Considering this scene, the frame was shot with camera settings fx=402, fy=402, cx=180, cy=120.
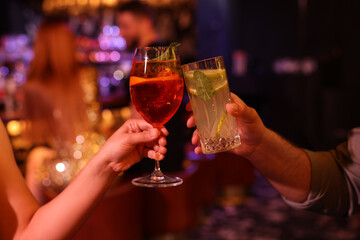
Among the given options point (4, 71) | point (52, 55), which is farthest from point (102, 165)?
point (4, 71)

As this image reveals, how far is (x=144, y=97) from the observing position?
1.17m

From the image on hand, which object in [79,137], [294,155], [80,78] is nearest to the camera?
[294,155]

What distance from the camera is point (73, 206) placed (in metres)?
1.17

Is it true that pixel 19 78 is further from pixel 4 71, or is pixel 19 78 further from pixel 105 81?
pixel 105 81

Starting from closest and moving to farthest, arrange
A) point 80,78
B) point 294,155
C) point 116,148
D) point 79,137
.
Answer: point 116,148 → point 294,155 → point 79,137 → point 80,78

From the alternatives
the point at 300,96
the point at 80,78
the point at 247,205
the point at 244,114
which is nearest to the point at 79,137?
the point at 80,78

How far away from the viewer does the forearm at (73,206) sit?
3.82ft

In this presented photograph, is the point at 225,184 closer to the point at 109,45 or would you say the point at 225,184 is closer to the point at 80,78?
the point at 80,78

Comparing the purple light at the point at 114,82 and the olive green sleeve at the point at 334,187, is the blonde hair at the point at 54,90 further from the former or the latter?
the purple light at the point at 114,82

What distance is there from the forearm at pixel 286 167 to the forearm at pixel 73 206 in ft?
1.86

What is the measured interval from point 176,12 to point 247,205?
14.1 ft

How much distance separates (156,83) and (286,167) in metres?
0.64

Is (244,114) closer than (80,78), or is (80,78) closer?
(244,114)

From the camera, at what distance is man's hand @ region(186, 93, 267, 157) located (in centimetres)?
117
